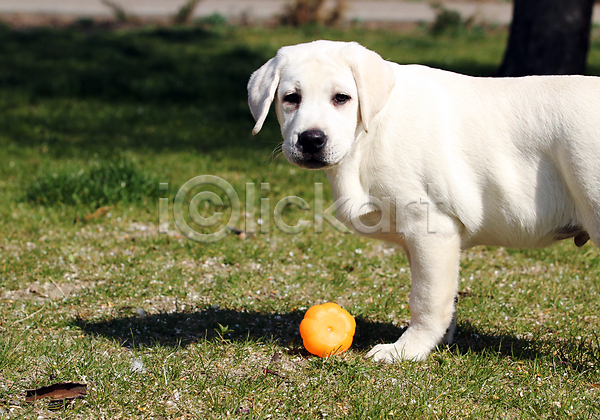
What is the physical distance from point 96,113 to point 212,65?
10.8ft

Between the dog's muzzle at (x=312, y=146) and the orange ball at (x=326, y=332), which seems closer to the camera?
the dog's muzzle at (x=312, y=146)

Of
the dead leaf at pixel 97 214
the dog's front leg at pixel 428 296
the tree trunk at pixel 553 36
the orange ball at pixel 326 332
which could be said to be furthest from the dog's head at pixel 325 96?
the tree trunk at pixel 553 36

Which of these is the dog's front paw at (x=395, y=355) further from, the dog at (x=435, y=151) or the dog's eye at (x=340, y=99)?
the dog's eye at (x=340, y=99)

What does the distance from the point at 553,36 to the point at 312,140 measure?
616 cm

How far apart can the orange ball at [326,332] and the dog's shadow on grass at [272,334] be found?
176 millimetres

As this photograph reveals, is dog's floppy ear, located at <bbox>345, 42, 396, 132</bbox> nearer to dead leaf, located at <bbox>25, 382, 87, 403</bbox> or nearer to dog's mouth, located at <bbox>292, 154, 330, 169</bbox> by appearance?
dog's mouth, located at <bbox>292, 154, 330, 169</bbox>

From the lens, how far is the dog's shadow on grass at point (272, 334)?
368 centimetres

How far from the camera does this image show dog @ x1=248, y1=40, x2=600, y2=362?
10.6 ft

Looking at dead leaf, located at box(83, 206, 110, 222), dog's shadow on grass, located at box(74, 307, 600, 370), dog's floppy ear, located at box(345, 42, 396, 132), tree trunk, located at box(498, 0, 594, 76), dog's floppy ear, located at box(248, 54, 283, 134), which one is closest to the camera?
dog's floppy ear, located at box(345, 42, 396, 132)

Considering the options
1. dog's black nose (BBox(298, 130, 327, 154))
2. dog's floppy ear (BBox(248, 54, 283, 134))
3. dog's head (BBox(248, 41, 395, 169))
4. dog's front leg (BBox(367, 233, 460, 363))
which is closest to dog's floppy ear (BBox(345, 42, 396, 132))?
dog's head (BBox(248, 41, 395, 169))

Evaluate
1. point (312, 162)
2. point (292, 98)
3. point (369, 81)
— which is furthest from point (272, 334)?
point (369, 81)

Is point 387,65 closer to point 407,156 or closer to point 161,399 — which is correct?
point 407,156

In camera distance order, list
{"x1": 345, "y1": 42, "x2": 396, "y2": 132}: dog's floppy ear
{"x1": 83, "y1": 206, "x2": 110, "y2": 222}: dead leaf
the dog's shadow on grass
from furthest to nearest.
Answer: {"x1": 83, "y1": 206, "x2": 110, "y2": 222}: dead leaf
the dog's shadow on grass
{"x1": 345, "y1": 42, "x2": 396, "y2": 132}: dog's floppy ear

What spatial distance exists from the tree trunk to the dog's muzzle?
19.3 ft
